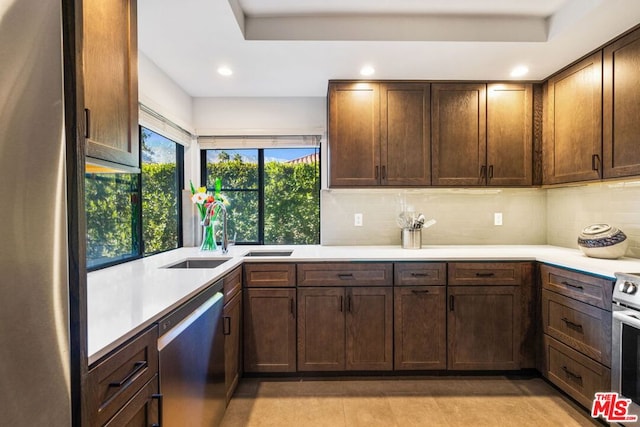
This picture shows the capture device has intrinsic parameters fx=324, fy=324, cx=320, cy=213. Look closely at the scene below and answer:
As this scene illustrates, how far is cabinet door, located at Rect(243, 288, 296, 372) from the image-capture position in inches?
89.9

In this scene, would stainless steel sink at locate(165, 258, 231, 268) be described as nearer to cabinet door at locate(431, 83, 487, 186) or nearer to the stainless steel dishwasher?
the stainless steel dishwasher

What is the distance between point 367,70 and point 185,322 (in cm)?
207

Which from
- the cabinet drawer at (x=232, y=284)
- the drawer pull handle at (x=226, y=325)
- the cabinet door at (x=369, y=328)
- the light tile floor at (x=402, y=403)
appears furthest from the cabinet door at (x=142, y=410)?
the cabinet door at (x=369, y=328)

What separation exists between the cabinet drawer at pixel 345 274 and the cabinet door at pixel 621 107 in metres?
1.54

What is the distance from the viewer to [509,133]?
2.61m

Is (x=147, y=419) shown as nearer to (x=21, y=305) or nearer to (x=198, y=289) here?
(x=198, y=289)

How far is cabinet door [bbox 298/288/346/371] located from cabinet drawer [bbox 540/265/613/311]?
1.39 m

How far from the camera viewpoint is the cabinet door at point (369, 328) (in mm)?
2295

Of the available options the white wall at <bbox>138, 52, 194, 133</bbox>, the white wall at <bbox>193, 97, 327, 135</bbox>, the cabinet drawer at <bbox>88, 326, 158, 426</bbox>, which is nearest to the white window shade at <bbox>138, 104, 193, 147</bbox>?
the white wall at <bbox>138, 52, 194, 133</bbox>

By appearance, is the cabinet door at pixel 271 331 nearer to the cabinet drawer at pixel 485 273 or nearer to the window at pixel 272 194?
the window at pixel 272 194

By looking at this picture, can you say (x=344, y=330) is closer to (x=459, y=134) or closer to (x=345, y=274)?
(x=345, y=274)

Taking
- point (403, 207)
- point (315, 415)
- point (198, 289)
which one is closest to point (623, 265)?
point (403, 207)

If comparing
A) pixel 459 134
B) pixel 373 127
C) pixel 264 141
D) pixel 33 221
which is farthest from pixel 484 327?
pixel 33 221

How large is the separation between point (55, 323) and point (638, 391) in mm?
2332
